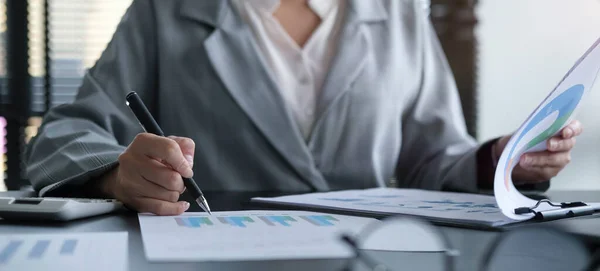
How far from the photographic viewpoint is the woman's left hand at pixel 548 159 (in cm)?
69

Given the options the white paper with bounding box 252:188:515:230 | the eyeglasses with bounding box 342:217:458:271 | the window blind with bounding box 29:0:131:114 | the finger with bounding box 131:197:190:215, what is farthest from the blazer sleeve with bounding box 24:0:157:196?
the window blind with bounding box 29:0:131:114

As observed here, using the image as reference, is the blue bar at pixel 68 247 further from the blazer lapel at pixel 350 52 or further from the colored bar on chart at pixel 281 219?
the blazer lapel at pixel 350 52

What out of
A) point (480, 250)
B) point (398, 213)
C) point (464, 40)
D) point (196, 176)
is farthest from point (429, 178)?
point (464, 40)

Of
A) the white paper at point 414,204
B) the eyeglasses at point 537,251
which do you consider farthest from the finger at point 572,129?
the eyeglasses at point 537,251

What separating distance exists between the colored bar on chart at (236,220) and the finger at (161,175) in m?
0.07

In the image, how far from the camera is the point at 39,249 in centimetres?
41

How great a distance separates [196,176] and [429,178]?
407mm

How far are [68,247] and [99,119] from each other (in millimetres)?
526

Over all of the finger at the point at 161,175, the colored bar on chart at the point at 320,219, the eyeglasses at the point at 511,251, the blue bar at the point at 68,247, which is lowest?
the colored bar on chart at the point at 320,219

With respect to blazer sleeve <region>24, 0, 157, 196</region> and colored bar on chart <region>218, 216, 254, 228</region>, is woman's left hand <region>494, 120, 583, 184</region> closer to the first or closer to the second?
colored bar on chart <region>218, 216, 254, 228</region>

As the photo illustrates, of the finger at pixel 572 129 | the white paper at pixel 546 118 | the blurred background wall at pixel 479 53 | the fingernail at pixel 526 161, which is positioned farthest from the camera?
the blurred background wall at pixel 479 53

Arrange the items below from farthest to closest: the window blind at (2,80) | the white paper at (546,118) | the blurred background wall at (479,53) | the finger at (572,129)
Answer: the window blind at (2,80) < the blurred background wall at (479,53) < the finger at (572,129) < the white paper at (546,118)

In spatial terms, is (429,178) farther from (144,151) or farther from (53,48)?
(53,48)

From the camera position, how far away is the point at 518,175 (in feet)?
2.88
